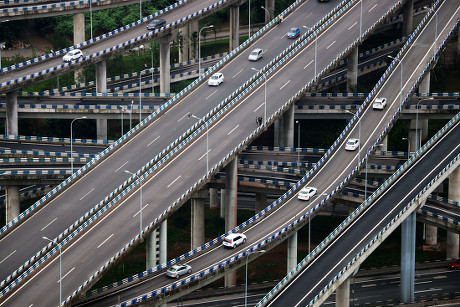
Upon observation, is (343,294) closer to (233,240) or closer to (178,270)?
(233,240)

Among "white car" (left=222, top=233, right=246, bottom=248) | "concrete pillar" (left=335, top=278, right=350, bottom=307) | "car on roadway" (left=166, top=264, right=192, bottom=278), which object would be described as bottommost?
"concrete pillar" (left=335, top=278, right=350, bottom=307)

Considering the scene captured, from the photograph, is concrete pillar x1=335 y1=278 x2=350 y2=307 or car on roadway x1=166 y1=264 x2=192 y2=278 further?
concrete pillar x1=335 y1=278 x2=350 y2=307

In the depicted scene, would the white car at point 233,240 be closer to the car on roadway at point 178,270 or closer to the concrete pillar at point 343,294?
the car on roadway at point 178,270

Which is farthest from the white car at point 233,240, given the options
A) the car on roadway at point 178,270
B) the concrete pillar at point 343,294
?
the concrete pillar at point 343,294

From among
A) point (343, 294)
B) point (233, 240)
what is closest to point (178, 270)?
point (233, 240)

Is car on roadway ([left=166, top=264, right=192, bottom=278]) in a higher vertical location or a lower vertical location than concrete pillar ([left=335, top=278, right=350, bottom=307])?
higher

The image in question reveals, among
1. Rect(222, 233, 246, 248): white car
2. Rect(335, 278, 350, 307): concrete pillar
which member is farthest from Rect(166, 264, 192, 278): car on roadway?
Rect(335, 278, 350, 307): concrete pillar

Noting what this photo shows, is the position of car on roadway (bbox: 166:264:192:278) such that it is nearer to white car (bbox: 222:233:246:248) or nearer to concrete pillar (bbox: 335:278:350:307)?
white car (bbox: 222:233:246:248)
